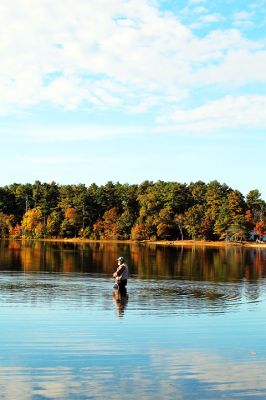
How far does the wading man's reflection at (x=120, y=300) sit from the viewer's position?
832 inches

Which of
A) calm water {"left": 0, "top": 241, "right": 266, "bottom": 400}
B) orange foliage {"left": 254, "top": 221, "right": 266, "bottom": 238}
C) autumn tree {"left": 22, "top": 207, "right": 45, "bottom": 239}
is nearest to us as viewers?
calm water {"left": 0, "top": 241, "right": 266, "bottom": 400}

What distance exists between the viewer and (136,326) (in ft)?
59.0

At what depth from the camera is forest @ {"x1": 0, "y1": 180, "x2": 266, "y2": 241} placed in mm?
119688

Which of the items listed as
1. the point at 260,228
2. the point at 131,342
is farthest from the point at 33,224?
the point at 131,342

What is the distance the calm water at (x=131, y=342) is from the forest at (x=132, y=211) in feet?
293

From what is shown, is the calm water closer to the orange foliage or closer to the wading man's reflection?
the wading man's reflection

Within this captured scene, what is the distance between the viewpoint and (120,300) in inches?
954

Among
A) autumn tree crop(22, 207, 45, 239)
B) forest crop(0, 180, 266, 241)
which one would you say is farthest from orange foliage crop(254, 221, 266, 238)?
autumn tree crop(22, 207, 45, 239)

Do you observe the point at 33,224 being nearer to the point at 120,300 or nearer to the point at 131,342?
the point at 120,300

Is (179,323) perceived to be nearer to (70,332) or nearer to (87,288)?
(70,332)

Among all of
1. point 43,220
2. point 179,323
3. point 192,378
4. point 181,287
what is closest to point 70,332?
point 179,323

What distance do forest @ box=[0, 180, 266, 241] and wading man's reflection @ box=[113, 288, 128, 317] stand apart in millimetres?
88493

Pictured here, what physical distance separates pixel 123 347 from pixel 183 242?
106733 mm

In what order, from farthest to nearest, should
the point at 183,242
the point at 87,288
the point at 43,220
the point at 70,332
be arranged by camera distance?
the point at 43,220 → the point at 183,242 → the point at 87,288 → the point at 70,332
